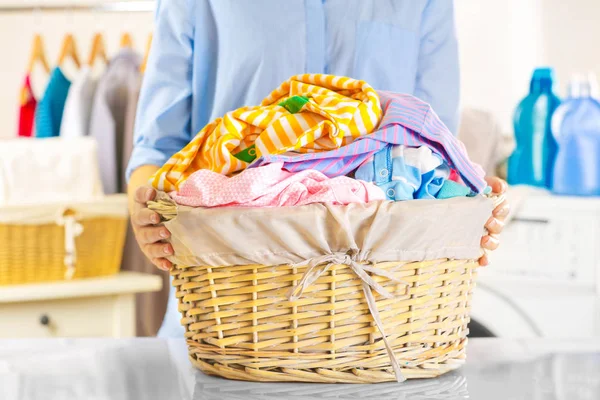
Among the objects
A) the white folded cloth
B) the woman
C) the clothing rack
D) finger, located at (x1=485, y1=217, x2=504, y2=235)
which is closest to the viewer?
finger, located at (x1=485, y1=217, x2=504, y2=235)

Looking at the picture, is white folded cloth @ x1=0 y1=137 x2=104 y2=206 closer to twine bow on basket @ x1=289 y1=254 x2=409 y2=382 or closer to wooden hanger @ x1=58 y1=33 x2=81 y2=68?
wooden hanger @ x1=58 y1=33 x2=81 y2=68

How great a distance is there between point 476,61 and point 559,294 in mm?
905

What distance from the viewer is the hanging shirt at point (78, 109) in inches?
84.6

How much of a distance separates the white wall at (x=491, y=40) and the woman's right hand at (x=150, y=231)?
6.00 feet

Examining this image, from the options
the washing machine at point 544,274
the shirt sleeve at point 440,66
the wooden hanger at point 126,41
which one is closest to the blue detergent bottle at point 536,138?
the washing machine at point 544,274

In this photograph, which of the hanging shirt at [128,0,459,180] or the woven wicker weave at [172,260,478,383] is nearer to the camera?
the woven wicker weave at [172,260,478,383]

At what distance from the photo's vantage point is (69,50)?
237 cm

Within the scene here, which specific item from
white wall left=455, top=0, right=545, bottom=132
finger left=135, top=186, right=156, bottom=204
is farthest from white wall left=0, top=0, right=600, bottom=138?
finger left=135, top=186, right=156, bottom=204

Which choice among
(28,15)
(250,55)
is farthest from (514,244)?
(28,15)

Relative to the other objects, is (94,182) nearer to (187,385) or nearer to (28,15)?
(28,15)

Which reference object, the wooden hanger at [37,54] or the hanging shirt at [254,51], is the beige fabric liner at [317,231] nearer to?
the hanging shirt at [254,51]

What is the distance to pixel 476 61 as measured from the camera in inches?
91.9

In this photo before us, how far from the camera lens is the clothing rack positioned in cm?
248

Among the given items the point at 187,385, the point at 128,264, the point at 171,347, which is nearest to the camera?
the point at 187,385
